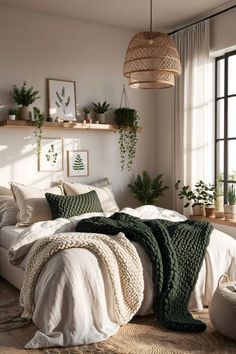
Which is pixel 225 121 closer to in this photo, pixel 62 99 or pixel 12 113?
pixel 62 99

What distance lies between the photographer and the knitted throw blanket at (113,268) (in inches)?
115

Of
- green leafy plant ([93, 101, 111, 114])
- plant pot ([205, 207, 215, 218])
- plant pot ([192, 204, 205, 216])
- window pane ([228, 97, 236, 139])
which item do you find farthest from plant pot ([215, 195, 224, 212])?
green leafy plant ([93, 101, 111, 114])

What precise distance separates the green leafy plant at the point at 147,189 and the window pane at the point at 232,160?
34.0 inches

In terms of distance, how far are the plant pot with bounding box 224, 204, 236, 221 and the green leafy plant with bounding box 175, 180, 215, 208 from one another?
246 mm

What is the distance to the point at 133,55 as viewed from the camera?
3.64m

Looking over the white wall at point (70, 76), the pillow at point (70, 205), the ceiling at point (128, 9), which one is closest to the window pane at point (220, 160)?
the white wall at point (70, 76)

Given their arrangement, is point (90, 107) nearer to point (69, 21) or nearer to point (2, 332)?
point (69, 21)

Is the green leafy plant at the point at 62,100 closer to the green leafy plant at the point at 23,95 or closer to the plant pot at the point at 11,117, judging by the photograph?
the green leafy plant at the point at 23,95

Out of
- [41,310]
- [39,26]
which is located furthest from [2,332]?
[39,26]

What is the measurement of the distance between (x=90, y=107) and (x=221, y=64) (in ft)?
5.66

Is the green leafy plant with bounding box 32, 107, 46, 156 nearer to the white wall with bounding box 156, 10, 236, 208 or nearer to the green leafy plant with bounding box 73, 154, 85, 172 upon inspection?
the green leafy plant with bounding box 73, 154, 85, 172

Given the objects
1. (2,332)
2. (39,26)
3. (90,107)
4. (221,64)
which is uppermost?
(39,26)

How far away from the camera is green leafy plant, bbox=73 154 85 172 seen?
17.5 feet

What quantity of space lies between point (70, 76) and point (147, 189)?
1.73 meters
